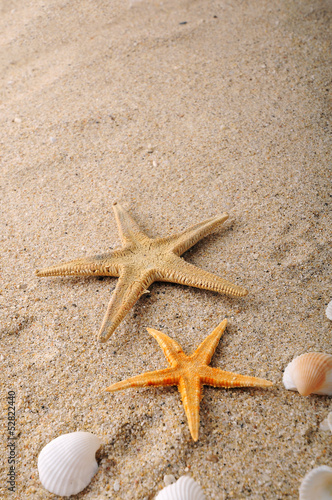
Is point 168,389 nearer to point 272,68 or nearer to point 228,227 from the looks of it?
point 228,227

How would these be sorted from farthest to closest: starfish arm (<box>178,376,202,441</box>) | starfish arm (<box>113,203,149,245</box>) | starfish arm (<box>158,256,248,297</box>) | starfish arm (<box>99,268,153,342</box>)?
starfish arm (<box>113,203,149,245</box>)
starfish arm (<box>158,256,248,297</box>)
starfish arm (<box>99,268,153,342</box>)
starfish arm (<box>178,376,202,441</box>)

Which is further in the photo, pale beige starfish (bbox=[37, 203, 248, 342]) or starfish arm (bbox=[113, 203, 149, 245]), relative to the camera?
starfish arm (bbox=[113, 203, 149, 245])

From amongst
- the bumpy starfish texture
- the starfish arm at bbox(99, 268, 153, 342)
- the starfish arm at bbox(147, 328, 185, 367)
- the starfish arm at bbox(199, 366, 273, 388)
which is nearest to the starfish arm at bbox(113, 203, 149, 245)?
the starfish arm at bbox(99, 268, 153, 342)

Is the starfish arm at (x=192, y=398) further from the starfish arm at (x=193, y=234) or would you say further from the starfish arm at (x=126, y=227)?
the starfish arm at (x=126, y=227)

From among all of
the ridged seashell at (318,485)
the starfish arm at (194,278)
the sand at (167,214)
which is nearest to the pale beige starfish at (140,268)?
the starfish arm at (194,278)

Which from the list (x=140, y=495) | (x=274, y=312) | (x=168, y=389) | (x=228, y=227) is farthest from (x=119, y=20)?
(x=140, y=495)

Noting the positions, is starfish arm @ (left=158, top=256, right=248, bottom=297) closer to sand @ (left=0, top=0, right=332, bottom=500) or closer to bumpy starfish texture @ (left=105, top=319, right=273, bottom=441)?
sand @ (left=0, top=0, right=332, bottom=500)
